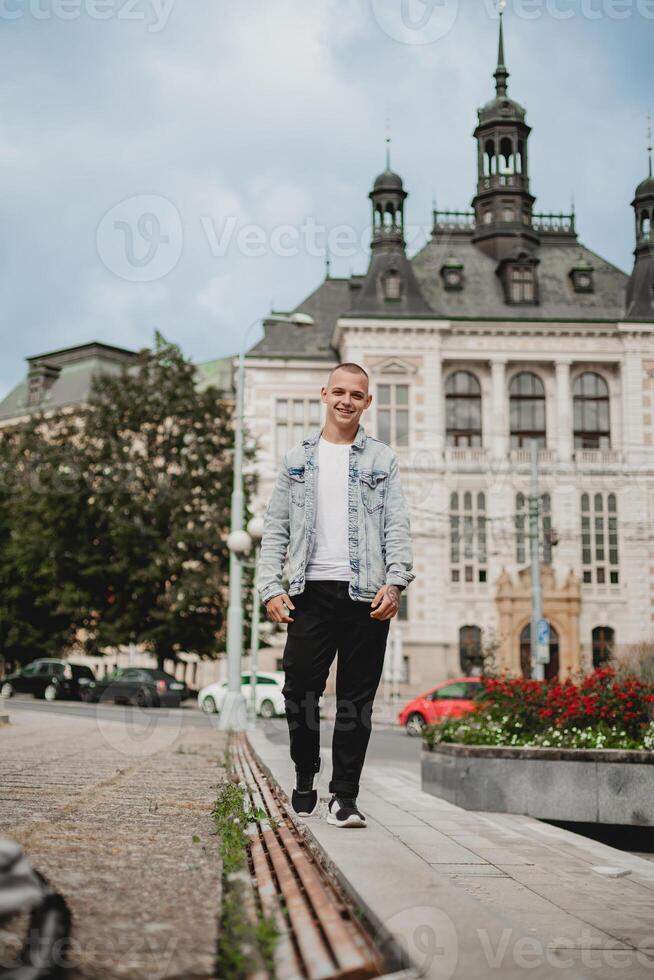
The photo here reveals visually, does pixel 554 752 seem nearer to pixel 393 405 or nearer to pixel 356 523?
pixel 356 523

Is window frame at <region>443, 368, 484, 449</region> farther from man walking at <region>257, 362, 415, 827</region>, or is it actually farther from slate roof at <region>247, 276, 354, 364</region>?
man walking at <region>257, 362, 415, 827</region>

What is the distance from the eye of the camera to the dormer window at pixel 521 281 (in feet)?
169

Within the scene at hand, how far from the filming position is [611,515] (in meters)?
49.5

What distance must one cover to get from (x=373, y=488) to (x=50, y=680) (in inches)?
1458

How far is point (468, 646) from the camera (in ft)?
156

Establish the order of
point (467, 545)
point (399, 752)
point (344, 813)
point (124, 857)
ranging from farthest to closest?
point (467, 545) < point (399, 752) < point (344, 813) < point (124, 857)

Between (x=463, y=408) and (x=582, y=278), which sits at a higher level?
(x=582, y=278)

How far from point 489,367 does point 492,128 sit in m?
13.6

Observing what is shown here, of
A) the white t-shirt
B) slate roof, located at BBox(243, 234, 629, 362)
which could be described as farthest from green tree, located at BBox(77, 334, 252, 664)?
the white t-shirt

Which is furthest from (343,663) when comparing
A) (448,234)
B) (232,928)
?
(448,234)

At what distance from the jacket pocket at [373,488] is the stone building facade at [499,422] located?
4188 cm

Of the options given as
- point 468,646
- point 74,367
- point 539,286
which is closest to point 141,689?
point 468,646

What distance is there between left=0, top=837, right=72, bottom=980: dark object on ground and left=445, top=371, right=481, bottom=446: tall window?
48.5 meters

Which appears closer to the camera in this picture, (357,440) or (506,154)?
(357,440)
